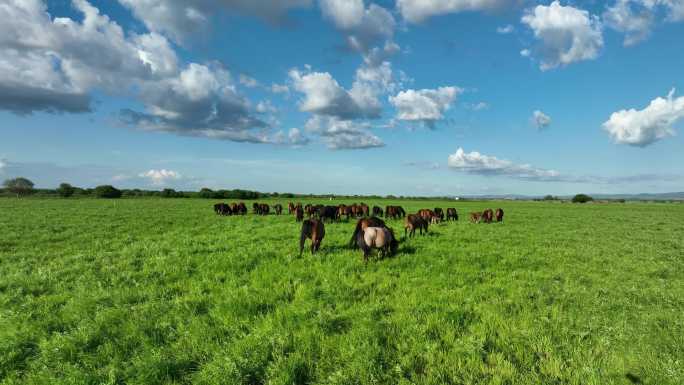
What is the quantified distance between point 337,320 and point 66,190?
115m

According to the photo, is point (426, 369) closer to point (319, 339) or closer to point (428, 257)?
point (319, 339)

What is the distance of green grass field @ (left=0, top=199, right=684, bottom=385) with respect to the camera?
451 cm

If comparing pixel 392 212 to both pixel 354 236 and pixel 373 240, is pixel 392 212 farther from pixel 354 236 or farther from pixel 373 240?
pixel 373 240

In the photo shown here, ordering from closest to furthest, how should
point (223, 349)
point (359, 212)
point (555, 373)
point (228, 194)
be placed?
point (555, 373) → point (223, 349) → point (359, 212) → point (228, 194)

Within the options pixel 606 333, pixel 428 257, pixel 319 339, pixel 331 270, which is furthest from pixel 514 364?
pixel 428 257

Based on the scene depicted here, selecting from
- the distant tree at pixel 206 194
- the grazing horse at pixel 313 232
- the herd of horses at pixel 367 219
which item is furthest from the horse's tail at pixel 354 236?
the distant tree at pixel 206 194

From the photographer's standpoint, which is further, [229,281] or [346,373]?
[229,281]

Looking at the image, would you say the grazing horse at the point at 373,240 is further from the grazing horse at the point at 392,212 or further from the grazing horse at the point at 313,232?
the grazing horse at the point at 392,212

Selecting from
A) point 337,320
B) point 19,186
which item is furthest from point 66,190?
point 337,320

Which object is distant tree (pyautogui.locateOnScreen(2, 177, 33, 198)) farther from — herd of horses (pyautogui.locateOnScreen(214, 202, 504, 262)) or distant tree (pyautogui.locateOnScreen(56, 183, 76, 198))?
herd of horses (pyautogui.locateOnScreen(214, 202, 504, 262))

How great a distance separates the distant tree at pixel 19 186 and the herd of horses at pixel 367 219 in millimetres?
90229

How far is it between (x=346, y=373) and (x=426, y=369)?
118cm

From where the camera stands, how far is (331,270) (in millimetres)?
9352

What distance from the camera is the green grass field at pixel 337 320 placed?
14.8ft
